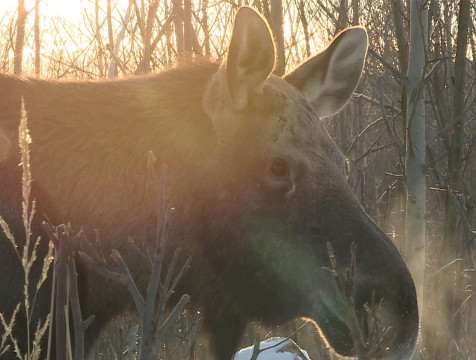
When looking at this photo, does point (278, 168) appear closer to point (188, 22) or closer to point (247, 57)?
point (247, 57)

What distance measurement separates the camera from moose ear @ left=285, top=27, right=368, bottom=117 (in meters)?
→ 3.87

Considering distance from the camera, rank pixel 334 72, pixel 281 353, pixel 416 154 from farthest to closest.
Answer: pixel 281 353 < pixel 416 154 < pixel 334 72

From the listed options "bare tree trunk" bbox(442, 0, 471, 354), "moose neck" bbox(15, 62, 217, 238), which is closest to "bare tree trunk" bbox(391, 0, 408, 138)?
"bare tree trunk" bbox(442, 0, 471, 354)

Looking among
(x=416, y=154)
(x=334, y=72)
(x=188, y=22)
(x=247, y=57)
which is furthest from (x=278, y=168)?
(x=188, y=22)

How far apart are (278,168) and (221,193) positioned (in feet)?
0.93

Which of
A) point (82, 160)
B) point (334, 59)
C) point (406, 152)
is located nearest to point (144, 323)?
point (82, 160)

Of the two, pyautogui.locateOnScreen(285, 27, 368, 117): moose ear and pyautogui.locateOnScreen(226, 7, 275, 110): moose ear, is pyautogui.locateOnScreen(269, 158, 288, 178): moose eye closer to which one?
pyautogui.locateOnScreen(226, 7, 275, 110): moose ear

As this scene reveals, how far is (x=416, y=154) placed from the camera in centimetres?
455

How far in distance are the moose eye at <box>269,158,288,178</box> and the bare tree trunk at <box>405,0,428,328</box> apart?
150 centimetres

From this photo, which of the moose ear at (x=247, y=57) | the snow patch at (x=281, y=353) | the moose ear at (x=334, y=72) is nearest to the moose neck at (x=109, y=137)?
the moose ear at (x=247, y=57)

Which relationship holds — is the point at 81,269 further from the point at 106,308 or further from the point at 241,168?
the point at 241,168

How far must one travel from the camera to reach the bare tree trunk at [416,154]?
453 cm

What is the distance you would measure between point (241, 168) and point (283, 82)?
0.58 metres

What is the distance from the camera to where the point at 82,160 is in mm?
3268
